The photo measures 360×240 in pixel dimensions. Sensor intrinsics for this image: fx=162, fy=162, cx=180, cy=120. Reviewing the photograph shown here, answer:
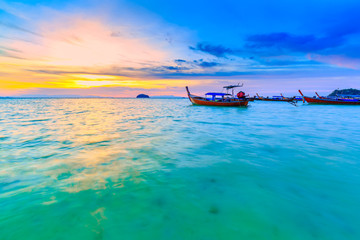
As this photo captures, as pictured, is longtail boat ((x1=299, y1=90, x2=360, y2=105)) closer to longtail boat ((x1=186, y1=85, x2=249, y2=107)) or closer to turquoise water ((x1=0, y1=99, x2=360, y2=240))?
longtail boat ((x1=186, y1=85, x2=249, y2=107))

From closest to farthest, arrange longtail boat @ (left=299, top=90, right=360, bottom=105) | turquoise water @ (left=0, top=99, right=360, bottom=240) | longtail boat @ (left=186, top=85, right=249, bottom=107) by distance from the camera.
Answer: turquoise water @ (left=0, top=99, right=360, bottom=240) → longtail boat @ (left=186, top=85, right=249, bottom=107) → longtail boat @ (left=299, top=90, right=360, bottom=105)

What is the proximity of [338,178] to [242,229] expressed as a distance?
4.08m

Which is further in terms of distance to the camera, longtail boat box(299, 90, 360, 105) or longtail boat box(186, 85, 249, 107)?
longtail boat box(299, 90, 360, 105)

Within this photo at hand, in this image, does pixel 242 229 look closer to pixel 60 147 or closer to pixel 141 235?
pixel 141 235

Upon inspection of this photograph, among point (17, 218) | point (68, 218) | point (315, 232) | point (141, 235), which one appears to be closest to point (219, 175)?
point (315, 232)

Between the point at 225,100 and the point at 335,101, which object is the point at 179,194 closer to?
the point at 225,100

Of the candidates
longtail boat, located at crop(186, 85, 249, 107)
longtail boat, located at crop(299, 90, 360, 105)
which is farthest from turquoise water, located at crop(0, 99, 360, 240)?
longtail boat, located at crop(299, 90, 360, 105)

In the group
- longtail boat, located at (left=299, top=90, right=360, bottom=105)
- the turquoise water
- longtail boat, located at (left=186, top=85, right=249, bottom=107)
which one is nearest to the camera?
the turquoise water

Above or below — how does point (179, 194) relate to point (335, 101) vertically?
below

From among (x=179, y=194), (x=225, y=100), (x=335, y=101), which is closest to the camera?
(x=179, y=194)

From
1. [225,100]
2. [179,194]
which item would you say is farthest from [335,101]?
[179,194]

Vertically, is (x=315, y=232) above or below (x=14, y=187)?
above

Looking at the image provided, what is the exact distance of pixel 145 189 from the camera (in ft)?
13.6

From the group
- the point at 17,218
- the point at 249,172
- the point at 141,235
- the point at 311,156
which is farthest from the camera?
the point at 311,156
